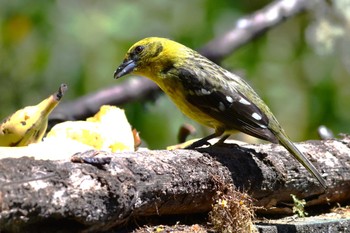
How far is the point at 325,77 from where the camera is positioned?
7.88 metres

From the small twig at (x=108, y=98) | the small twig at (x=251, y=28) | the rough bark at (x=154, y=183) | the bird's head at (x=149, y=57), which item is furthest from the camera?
the small twig at (x=251, y=28)

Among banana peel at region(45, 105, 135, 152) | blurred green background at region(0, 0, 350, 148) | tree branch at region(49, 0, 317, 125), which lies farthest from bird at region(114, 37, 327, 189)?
blurred green background at region(0, 0, 350, 148)

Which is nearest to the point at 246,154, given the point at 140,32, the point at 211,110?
the point at 211,110

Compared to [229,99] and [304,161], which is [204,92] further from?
[304,161]

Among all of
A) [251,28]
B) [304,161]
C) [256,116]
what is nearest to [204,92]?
[256,116]

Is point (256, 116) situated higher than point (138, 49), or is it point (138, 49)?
point (138, 49)

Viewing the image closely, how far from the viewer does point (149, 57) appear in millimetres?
5039

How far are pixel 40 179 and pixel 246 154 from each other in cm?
127

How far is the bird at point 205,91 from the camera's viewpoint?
4.53m

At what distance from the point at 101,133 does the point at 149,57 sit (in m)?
1.20

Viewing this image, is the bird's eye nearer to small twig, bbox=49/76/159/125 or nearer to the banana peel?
the banana peel

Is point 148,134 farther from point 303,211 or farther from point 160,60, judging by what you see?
point 303,211

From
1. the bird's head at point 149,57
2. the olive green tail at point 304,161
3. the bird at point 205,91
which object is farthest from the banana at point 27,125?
the bird's head at point 149,57

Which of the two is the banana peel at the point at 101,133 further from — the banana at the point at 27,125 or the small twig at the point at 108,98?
the small twig at the point at 108,98
